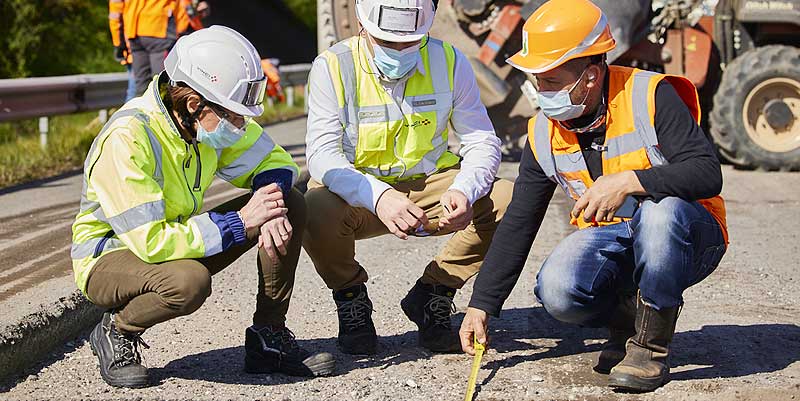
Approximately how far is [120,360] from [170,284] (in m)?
0.41

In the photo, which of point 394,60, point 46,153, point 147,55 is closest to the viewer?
point 394,60

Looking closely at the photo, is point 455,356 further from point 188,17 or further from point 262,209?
point 188,17

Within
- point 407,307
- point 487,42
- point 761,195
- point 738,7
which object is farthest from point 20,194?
point 738,7

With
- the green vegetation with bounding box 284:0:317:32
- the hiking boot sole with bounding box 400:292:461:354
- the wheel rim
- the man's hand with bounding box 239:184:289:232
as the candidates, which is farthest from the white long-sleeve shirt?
the green vegetation with bounding box 284:0:317:32

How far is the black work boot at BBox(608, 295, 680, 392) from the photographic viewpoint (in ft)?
14.2

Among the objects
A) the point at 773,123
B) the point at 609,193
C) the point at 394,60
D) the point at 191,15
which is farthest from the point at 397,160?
the point at 191,15

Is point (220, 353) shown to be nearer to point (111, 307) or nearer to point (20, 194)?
point (111, 307)

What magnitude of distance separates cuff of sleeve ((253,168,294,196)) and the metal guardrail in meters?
6.14

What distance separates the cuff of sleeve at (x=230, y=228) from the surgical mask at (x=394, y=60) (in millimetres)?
964

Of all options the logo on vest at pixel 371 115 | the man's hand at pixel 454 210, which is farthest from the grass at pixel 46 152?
the man's hand at pixel 454 210

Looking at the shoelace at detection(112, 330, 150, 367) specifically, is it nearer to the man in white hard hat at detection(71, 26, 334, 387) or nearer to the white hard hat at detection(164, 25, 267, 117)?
the man in white hard hat at detection(71, 26, 334, 387)

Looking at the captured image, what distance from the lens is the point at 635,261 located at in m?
4.41

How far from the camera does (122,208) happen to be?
4.30m

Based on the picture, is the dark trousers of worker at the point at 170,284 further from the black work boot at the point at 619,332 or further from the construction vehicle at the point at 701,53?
the construction vehicle at the point at 701,53
